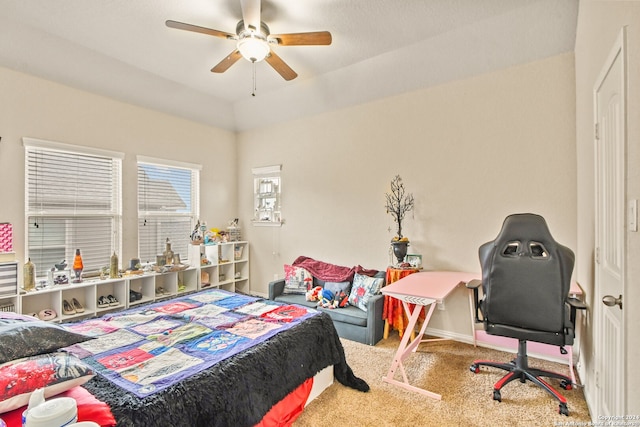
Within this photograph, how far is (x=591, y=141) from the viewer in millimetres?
2129

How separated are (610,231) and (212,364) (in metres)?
2.18

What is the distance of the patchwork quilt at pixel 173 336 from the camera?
1569 mm

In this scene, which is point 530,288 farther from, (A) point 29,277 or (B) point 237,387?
(A) point 29,277

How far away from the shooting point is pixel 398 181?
3.79m

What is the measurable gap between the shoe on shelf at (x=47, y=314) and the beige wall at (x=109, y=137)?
1.94 feet

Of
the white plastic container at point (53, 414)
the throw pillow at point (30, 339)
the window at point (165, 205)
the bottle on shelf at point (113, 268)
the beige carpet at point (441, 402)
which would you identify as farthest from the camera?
the window at point (165, 205)

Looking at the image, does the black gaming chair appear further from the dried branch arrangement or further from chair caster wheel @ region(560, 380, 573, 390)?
the dried branch arrangement

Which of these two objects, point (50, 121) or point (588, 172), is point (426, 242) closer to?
point (588, 172)

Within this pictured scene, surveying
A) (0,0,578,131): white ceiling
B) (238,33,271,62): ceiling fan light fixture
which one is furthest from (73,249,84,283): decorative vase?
(238,33,271,62): ceiling fan light fixture

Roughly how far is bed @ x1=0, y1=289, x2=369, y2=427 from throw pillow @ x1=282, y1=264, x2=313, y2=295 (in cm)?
130

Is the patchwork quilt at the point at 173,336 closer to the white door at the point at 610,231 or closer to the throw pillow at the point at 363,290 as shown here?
the throw pillow at the point at 363,290

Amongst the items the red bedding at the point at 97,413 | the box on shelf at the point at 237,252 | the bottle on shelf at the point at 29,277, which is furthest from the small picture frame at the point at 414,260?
the bottle on shelf at the point at 29,277

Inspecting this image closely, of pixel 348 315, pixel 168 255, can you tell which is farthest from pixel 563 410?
pixel 168 255


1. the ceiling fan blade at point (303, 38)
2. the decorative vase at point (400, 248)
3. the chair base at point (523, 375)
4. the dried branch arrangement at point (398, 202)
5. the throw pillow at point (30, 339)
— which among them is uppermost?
the ceiling fan blade at point (303, 38)
